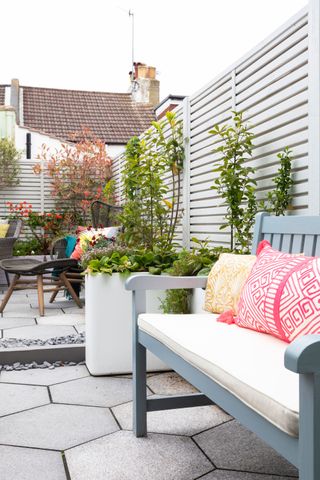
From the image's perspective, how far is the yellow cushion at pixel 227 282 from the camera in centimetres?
228

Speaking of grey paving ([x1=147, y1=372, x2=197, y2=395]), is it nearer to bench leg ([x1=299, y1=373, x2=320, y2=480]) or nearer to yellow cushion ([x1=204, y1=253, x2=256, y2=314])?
yellow cushion ([x1=204, y1=253, x2=256, y2=314])

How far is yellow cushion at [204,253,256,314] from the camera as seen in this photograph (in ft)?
7.48

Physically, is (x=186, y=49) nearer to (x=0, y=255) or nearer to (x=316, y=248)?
(x=0, y=255)

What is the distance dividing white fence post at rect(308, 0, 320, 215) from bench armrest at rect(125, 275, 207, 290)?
606 millimetres

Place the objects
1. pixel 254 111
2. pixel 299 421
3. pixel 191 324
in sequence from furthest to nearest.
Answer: pixel 254 111 < pixel 191 324 < pixel 299 421

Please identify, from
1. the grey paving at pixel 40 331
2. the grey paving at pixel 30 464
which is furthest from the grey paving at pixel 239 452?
the grey paving at pixel 40 331

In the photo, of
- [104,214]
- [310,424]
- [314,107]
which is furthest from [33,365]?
[104,214]

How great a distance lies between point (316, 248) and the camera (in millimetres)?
2061

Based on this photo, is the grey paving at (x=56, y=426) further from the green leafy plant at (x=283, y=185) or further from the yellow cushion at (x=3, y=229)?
the yellow cushion at (x=3, y=229)

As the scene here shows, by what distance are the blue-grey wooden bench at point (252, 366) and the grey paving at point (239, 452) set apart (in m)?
0.15

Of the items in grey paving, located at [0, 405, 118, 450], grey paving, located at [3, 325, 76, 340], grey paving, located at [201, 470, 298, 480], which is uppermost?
grey paving, located at [3, 325, 76, 340]

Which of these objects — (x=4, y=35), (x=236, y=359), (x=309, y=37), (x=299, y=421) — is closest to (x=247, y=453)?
(x=236, y=359)

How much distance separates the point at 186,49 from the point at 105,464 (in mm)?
11112

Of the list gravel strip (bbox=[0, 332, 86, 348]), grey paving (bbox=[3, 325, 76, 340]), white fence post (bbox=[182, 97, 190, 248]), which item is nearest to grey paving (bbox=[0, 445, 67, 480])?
gravel strip (bbox=[0, 332, 86, 348])
